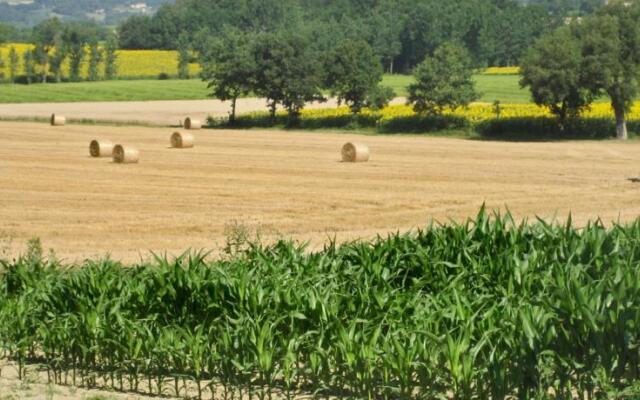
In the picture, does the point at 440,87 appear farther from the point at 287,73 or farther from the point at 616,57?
the point at 616,57

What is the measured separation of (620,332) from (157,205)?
76.6 feet

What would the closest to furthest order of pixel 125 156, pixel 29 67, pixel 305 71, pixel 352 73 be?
pixel 125 156 < pixel 352 73 < pixel 305 71 < pixel 29 67

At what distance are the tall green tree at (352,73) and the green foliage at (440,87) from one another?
5.66 metres

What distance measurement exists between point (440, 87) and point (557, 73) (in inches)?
514

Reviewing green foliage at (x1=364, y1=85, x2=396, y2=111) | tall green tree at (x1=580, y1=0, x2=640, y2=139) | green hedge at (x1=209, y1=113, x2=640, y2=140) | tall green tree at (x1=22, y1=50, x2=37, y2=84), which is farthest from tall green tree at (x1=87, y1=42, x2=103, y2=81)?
tall green tree at (x1=580, y1=0, x2=640, y2=139)

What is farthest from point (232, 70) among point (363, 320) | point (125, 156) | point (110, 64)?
point (363, 320)

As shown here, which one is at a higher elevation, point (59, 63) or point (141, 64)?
point (141, 64)

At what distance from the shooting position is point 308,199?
115 feet

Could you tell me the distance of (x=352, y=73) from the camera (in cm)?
Answer: 8469

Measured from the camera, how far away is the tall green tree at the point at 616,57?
213 ft

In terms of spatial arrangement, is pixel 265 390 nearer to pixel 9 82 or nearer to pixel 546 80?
pixel 546 80

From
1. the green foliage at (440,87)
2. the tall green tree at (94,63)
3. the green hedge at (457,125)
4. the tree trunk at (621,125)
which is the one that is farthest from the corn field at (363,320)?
the tall green tree at (94,63)

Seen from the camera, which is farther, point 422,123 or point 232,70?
point 232,70

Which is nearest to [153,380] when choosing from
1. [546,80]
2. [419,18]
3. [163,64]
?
[546,80]
